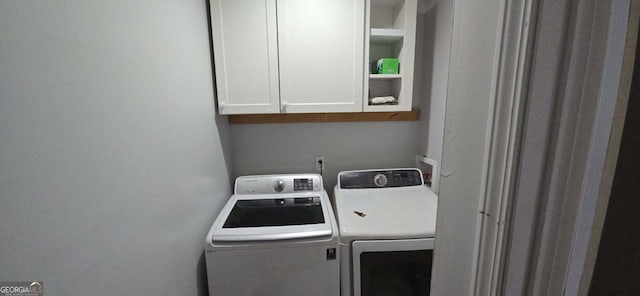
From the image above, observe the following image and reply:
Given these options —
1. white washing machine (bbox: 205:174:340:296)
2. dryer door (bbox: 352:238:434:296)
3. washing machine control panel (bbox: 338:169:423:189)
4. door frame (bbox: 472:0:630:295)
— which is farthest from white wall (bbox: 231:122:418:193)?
door frame (bbox: 472:0:630:295)

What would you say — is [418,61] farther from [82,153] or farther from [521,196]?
[82,153]

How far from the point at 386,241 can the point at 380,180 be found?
0.62 m

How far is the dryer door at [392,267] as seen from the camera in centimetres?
111

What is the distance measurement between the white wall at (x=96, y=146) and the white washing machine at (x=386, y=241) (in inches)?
30.0

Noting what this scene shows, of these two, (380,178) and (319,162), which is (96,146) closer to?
(319,162)

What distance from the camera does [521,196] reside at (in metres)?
0.36

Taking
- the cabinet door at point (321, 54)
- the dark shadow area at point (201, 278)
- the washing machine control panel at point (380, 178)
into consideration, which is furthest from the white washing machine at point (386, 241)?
the dark shadow area at point (201, 278)

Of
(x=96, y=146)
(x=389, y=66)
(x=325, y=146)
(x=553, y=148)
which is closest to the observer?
(x=553, y=148)

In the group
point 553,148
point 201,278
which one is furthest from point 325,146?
point 553,148

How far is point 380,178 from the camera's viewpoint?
168 cm

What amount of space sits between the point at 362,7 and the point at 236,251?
1437 millimetres

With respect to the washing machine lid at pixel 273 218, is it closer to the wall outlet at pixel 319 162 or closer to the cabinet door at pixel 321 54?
the wall outlet at pixel 319 162

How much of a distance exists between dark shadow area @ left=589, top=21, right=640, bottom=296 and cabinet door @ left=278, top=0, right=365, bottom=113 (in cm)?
117

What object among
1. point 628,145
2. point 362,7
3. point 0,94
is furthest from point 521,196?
point 362,7
